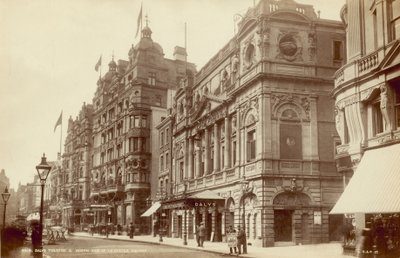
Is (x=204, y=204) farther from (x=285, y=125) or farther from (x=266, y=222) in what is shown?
(x=285, y=125)

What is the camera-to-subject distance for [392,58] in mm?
18672

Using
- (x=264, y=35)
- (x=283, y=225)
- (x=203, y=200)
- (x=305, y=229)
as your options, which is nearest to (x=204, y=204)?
(x=203, y=200)

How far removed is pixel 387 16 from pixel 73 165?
8092 centimetres

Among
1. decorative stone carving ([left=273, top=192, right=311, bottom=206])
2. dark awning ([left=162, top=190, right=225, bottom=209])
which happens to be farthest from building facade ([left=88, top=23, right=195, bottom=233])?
decorative stone carving ([left=273, top=192, right=311, bottom=206])

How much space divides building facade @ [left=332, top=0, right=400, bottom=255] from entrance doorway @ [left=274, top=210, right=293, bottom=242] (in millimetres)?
8931

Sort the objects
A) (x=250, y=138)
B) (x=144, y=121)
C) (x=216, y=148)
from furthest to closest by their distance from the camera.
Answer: (x=144, y=121) → (x=216, y=148) → (x=250, y=138)

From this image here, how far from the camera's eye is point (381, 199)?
14234 mm

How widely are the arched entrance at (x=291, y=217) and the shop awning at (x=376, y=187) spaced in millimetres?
14222

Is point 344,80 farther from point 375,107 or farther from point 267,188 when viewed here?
point 267,188

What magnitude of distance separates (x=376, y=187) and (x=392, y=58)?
6.12 m

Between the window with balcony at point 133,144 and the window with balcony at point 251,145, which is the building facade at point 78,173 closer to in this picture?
the window with balcony at point 133,144

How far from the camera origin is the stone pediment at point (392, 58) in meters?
18.3

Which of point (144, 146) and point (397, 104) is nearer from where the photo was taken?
point (397, 104)

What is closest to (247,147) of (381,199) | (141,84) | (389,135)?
(389,135)
